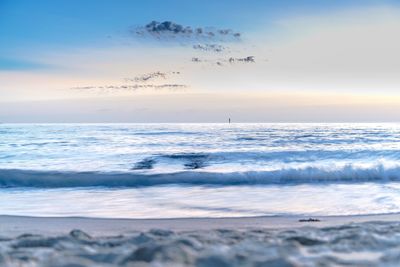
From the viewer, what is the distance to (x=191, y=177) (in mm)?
13031

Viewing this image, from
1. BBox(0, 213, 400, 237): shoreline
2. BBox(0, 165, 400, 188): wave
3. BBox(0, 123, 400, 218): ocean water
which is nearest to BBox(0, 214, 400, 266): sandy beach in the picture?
BBox(0, 213, 400, 237): shoreline

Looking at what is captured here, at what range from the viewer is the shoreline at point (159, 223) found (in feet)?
19.3

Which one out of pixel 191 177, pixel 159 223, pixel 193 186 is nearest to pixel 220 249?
pixel 159 223

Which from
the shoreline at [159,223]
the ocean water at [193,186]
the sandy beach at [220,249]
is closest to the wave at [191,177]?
the ocean water at [193,186]

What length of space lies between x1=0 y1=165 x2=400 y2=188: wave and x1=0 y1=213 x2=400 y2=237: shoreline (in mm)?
5257

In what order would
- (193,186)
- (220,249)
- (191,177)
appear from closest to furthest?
(220,249) → (193,186) → (191,177)

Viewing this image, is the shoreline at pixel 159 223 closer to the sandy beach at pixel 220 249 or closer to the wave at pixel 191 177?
the sandy beach at pixel 220 249

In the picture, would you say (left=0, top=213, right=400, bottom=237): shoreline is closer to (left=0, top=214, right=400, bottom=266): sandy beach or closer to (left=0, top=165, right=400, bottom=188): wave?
(left=0, top=214, right=400, bottom=266): sandy beach

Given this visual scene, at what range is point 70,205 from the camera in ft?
28.3

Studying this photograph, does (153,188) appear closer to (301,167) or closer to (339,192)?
(339,192)

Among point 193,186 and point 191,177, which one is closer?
point 193,186

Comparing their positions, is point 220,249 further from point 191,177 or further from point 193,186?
point 191,177

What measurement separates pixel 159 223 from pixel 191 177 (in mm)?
6497

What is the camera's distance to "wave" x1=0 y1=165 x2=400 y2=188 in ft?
40.8
